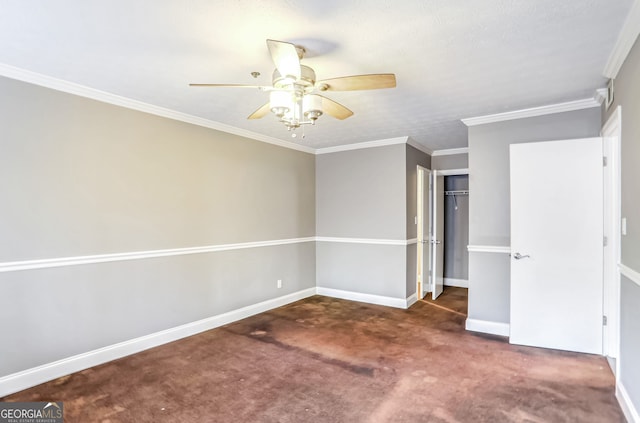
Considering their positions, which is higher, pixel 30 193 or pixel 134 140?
pixel 134 140

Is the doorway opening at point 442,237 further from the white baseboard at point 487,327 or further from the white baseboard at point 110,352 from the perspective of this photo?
the white baseboard at point 110,352

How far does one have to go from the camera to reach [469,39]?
2.14 metres

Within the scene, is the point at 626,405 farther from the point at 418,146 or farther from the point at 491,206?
the point at 418,146

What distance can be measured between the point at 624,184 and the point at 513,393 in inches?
66.5

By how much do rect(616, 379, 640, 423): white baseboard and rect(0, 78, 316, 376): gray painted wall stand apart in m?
3.68

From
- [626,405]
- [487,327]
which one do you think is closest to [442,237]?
[487,327]

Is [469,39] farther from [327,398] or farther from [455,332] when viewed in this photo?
[455,332]

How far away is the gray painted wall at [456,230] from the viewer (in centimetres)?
631

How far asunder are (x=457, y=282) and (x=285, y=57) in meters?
5.65

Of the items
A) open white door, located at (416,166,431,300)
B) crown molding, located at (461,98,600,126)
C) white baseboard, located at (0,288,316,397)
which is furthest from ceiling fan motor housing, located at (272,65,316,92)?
open white door, located at (416,166,431,300)

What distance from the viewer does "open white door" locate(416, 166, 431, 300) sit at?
534 centimetres

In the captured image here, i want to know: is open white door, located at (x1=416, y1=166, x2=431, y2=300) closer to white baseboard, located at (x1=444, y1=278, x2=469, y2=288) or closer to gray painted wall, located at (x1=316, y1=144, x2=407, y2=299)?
gray painted wall, located at (x1=316, y1=144, x2=407, y2=299)

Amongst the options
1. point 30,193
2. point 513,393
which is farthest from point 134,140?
point 513,393

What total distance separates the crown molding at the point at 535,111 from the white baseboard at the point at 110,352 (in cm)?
351
